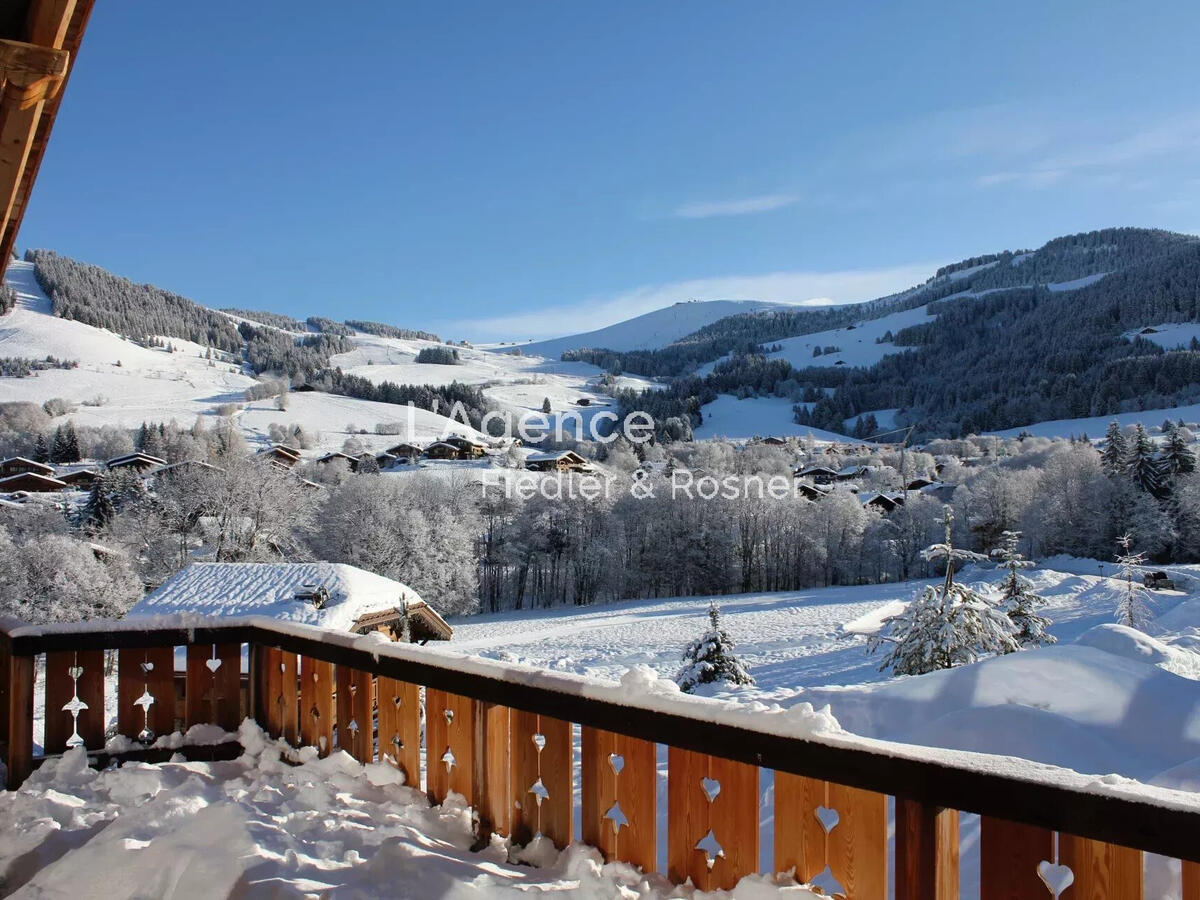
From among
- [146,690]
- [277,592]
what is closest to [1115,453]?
[277,592]

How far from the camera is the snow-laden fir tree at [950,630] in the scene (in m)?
10.7

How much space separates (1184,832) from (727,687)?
13972mm

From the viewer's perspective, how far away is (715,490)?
1946 inches

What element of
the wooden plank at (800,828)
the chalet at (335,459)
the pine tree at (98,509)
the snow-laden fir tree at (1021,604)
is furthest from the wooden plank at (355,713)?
the chalet at (335,459)

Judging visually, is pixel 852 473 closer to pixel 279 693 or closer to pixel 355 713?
pixel 279 693

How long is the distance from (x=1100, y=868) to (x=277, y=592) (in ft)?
63.7

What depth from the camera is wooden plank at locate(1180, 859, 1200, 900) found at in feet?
4.79

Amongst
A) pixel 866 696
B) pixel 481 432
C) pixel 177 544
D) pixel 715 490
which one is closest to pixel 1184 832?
pixel 866 696

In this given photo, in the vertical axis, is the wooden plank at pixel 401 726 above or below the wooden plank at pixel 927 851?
below

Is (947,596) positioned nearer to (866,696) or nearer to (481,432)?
(866,696)

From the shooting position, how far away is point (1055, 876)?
1.63 m

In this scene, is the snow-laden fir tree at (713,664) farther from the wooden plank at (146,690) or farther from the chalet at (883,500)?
the chalet at (883,500)

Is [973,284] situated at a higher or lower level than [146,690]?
higher

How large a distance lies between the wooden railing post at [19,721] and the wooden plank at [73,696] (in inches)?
3.3
